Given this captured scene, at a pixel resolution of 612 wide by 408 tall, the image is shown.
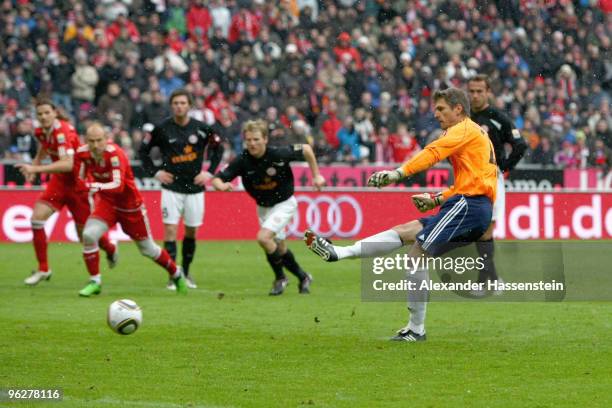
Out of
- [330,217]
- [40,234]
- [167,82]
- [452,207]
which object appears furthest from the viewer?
[167,82]

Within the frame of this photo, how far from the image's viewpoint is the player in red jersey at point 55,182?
518 inches

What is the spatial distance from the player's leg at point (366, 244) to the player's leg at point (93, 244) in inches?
161

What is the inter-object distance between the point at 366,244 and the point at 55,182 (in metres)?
5.71

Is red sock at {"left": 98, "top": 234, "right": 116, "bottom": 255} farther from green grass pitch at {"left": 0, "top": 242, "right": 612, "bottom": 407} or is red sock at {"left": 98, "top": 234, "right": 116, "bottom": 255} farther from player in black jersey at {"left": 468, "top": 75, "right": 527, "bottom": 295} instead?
player in black jersey at {"left": 468, "top": 75, "right": 527, "bottom": 295}

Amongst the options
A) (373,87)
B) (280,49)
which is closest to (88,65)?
(280,49)

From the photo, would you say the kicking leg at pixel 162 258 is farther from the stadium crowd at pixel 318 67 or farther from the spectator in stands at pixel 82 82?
the spectator in stands at pixel 82 82

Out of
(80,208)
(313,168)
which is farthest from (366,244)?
(80,208)

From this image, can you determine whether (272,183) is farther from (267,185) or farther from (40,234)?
(40,234)

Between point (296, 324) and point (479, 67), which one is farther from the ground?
point (479, 67)

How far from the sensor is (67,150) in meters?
13.2

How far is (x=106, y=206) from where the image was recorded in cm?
1242

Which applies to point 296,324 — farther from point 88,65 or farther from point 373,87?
point 373,87

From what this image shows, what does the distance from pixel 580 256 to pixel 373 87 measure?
30.0 ft

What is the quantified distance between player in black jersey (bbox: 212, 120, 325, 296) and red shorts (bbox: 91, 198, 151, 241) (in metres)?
0.87
